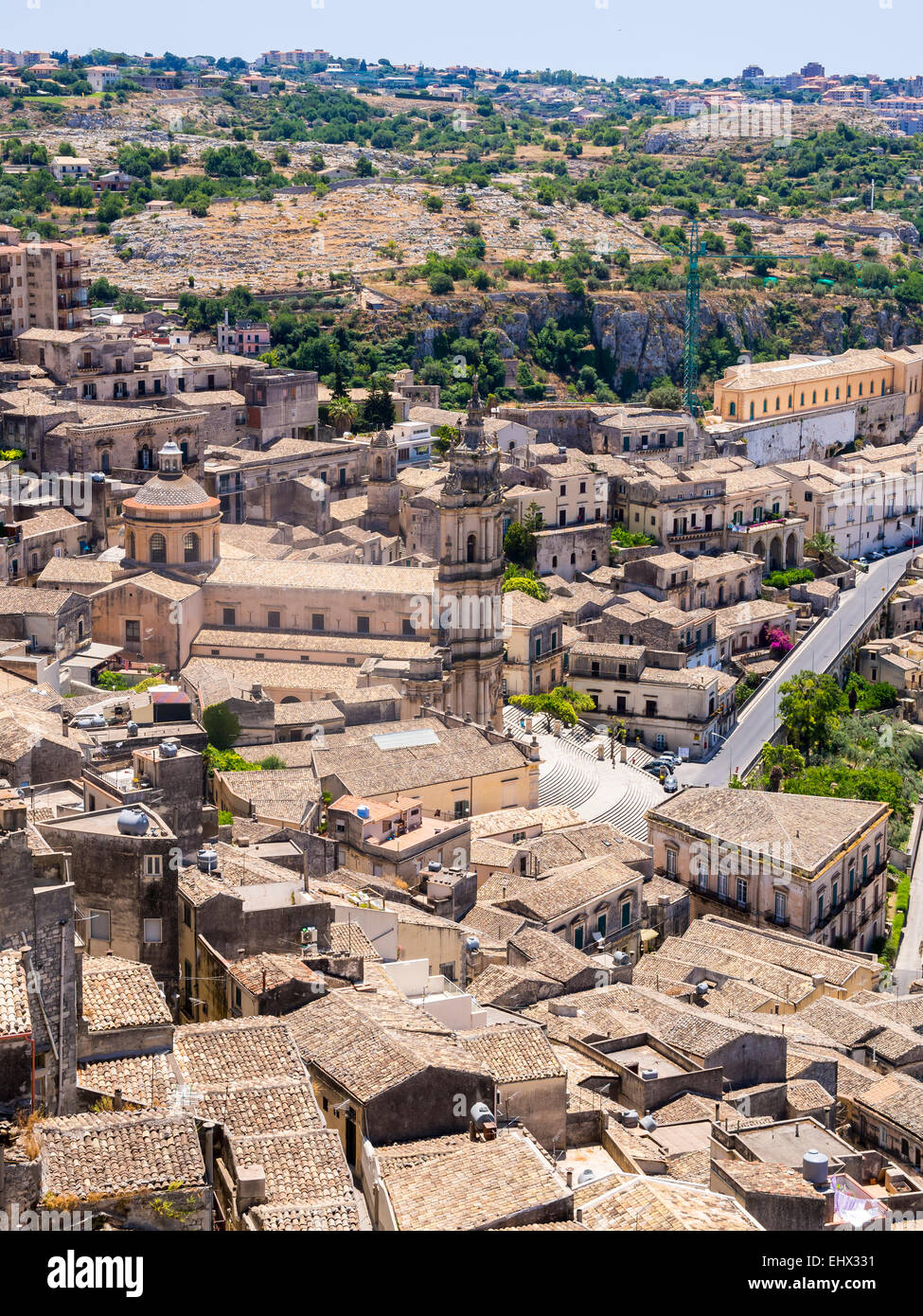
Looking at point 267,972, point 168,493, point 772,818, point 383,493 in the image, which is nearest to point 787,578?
point 383,493

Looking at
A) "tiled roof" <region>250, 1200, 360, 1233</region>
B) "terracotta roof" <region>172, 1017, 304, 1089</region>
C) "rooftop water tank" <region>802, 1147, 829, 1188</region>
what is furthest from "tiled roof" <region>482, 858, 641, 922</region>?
"tiled roof" <region>250, 1200, 360, 1233</region>

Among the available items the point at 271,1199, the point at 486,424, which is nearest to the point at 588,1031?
the point at 271,1199

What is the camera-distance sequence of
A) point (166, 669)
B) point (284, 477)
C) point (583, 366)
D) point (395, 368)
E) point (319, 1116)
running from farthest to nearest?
point (583, 366)
point (395, 368)
point (284, 477)
point (166, 669)
point (319, 1116)

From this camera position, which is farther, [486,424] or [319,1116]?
[486,424]

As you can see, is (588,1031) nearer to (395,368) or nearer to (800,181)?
(395,368)

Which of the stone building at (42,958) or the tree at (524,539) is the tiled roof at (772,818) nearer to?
the tree at (524,539)

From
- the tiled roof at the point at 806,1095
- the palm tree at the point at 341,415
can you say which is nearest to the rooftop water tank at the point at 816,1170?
the tiled roof at the point at 806,1095
